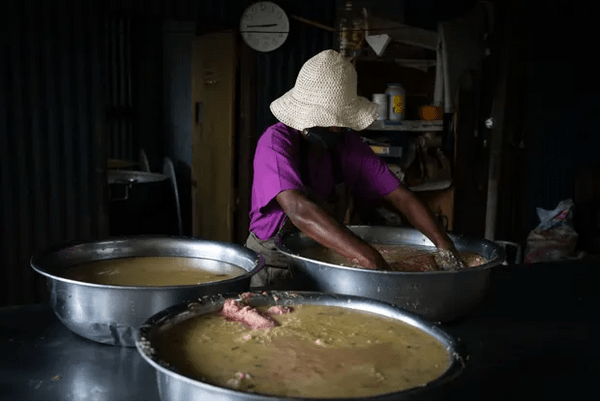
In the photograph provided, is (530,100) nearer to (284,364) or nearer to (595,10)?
(595,10)

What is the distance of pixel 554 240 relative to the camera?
550 centimetres

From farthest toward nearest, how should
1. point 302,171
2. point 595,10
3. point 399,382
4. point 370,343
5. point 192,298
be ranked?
point 595,10 < point 302,171 < point 192,298 < point 370,343 < point 399,382

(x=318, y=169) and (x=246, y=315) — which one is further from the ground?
(x=318, y=169)

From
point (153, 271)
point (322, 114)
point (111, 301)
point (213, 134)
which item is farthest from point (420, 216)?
point (213, 134)

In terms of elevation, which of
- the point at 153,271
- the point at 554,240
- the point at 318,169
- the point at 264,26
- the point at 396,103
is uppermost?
the point at 264,26

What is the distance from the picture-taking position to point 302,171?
2395mm

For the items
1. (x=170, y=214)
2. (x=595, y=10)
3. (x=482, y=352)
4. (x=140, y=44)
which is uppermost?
(x=595, y=10)

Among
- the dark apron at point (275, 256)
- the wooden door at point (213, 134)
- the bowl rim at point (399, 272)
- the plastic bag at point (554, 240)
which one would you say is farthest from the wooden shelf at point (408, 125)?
the bowl rim at point (399, 272)

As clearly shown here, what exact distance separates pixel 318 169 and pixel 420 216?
436mm

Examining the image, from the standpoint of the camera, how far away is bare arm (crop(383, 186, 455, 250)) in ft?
7.25

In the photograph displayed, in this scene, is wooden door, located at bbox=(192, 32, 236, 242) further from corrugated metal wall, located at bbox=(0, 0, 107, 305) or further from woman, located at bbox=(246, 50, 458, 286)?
woman, located at bbox=(246, 50, 458, 286)

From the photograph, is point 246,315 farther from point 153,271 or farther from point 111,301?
point 153,271

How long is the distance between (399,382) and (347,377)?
9cm

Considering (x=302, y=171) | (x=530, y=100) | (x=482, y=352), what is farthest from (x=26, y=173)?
(x=530, y=100)
